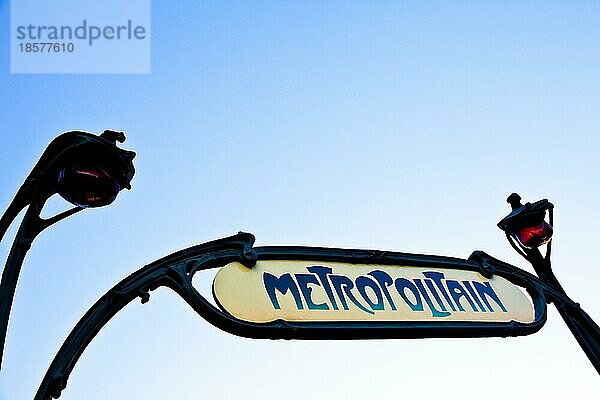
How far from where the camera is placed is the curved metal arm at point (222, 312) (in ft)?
10.7

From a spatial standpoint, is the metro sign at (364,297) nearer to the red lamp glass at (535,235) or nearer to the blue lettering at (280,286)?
the blue lettering at (280,286)

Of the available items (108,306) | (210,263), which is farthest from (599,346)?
(108,306)

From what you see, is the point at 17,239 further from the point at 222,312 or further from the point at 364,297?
the point at 364,297

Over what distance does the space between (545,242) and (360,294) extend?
1.56m

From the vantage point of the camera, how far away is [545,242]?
4.96 metres

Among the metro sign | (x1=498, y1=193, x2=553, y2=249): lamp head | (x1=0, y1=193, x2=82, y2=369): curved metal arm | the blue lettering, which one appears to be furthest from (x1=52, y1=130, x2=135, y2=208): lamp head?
(x1=498, y1=193, x2=553, y2=249): lamp head

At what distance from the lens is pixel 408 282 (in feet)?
14.1

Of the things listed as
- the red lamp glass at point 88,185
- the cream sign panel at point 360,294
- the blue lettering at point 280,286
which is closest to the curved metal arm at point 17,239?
the red lamp glass at point 88,185

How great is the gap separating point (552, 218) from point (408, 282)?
4.32 feet

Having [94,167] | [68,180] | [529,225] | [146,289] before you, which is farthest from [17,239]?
[529,225]

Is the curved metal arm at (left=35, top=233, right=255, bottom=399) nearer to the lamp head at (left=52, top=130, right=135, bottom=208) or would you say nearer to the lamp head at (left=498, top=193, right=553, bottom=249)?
the lamp head at (left=52, top=130, right=135, bottom=208)

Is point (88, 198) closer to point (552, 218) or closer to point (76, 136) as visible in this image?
point (76, 136)

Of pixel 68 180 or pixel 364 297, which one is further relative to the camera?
pixel 364 297

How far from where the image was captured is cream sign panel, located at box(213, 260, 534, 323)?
3.81 m
